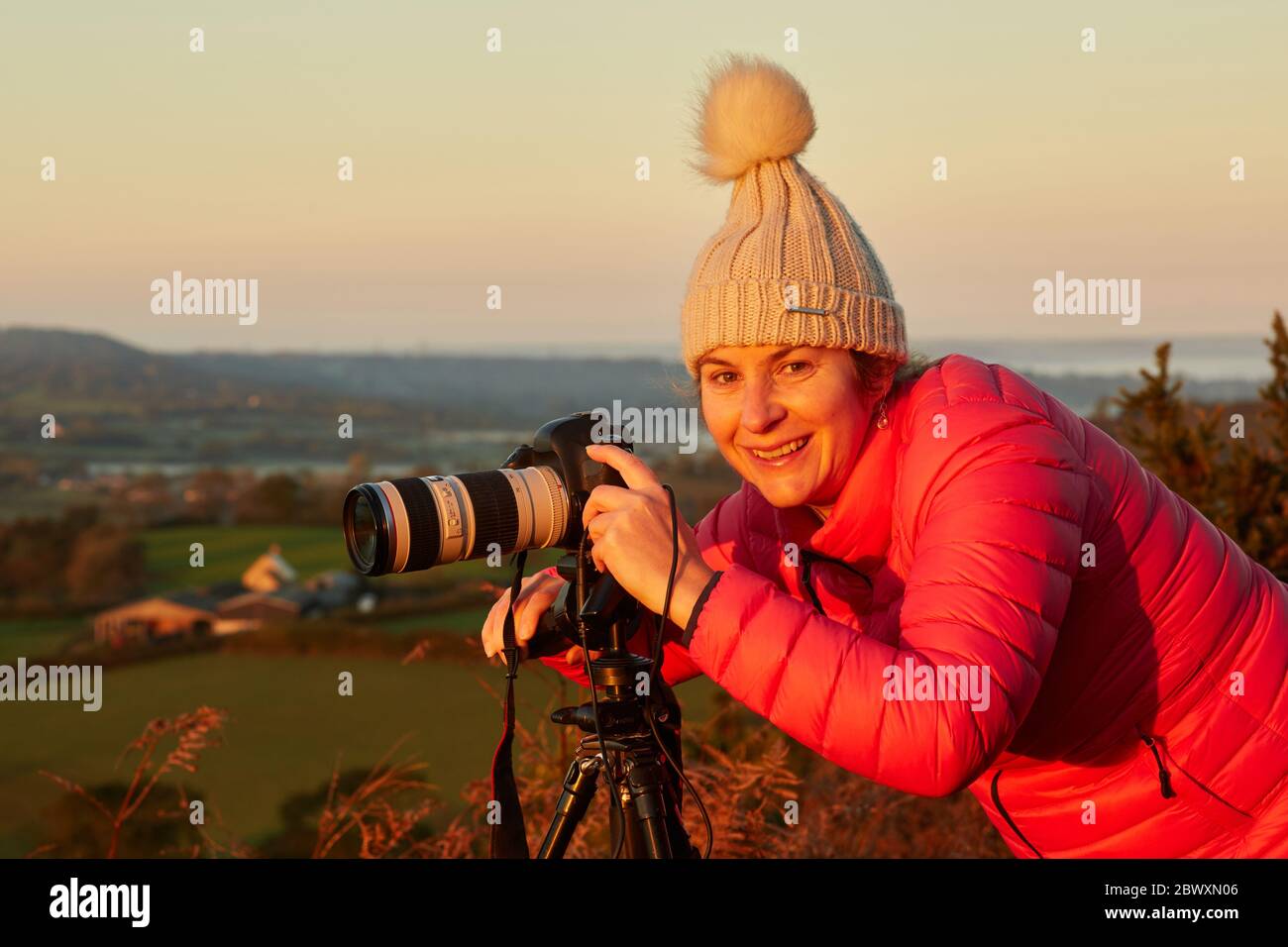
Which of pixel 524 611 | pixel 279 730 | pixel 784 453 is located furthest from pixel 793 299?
pixel 279 730

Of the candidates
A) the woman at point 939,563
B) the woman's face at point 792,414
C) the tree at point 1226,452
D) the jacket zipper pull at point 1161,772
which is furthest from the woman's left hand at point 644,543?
the tree at point 1226,452

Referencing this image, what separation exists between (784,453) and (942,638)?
0.60 m

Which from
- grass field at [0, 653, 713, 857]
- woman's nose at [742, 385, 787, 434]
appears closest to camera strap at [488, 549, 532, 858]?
woman's nose at [742, 385, 787, 434]

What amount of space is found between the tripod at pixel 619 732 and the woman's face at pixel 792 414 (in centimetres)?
38

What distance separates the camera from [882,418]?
235 cm

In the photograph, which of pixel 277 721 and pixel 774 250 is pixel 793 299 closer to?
pixel 774 250

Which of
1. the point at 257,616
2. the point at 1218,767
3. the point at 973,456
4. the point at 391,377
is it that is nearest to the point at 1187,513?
the point at 1218,767

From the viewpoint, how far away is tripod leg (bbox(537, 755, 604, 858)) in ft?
7.73

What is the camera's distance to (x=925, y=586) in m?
1.87

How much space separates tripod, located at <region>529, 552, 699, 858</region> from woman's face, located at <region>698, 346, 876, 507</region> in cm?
38

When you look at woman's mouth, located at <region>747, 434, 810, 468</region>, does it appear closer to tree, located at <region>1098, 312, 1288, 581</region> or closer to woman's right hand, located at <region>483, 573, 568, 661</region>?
woman's right hand, located at <region>483, 573, 568, 661</region>

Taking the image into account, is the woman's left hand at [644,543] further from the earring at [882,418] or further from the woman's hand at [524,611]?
the earring at [882,418]
